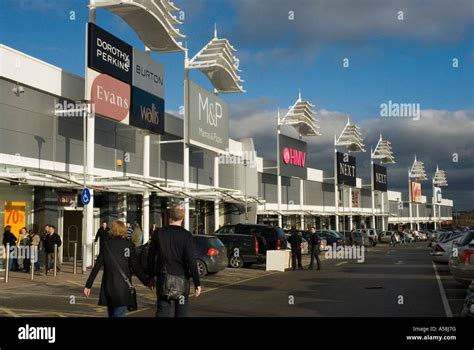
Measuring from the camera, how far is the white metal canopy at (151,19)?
25266 mm

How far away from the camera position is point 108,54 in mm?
24031

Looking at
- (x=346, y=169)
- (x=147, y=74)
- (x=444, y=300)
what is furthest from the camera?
(x=346, y=169)

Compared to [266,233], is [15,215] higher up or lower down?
higher up

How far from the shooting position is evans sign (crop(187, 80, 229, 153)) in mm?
32094

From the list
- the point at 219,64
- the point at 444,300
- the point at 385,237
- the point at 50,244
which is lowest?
the point at 444,300

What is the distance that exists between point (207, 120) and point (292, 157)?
18.2 meters

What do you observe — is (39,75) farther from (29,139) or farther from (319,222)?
(319,222)

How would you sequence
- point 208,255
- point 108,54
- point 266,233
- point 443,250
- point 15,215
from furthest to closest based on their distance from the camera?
point 266,233 → point 108,54 → point 443,250 → point 15,215 → point 208,255

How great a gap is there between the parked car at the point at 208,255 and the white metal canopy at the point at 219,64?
51.7ft

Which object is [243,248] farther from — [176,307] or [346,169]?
[346,169]

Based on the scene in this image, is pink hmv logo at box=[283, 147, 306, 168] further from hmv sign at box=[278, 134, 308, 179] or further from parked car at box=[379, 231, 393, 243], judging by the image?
parked car at box=[379, 231, 393, 243]

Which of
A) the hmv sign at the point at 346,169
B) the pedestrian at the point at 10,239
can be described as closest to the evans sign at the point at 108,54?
the pedestrian at the point at 10,239

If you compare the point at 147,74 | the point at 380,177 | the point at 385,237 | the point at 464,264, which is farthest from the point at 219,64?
the point at 380,177

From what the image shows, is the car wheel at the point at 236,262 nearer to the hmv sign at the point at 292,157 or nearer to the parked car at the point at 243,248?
the parked car at the point at 243,248
